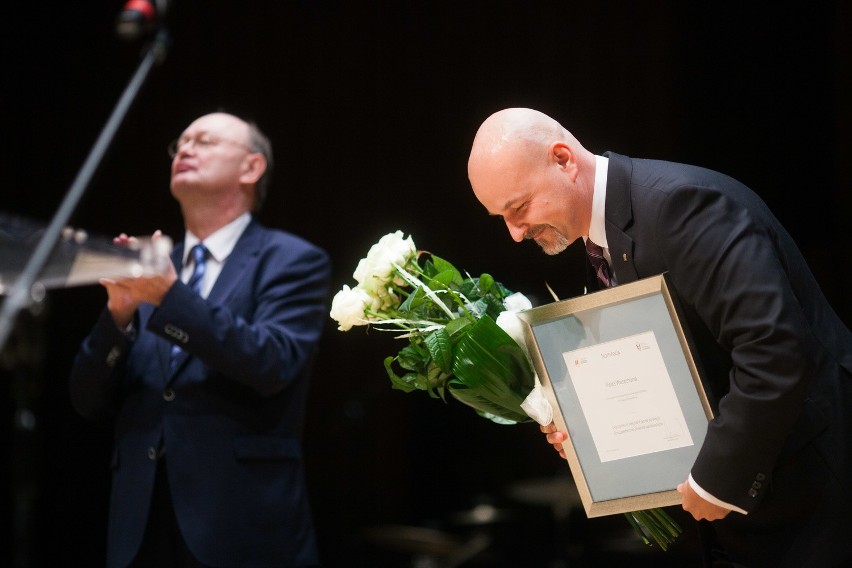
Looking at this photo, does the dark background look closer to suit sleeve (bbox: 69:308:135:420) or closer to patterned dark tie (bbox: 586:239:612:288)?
suit sleeve (bbox: 69:308:135:420)

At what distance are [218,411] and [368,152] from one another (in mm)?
2725

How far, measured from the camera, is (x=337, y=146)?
5070mm

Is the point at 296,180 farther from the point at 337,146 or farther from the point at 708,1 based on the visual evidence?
the point at 708,1

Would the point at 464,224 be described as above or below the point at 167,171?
below

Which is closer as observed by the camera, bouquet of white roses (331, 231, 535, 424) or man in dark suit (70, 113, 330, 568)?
bouquet of white roses (331, 231, 535, 424)

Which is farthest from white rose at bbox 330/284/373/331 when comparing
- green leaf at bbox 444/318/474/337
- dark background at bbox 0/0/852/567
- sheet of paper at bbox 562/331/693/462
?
dark background at bbox 0/0/852/567

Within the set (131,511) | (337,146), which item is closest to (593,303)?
(131,511)

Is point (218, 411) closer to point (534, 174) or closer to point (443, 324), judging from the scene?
point (443, 324)

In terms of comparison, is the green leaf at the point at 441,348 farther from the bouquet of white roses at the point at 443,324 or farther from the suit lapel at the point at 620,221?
the suit lapel at the point at 620,221

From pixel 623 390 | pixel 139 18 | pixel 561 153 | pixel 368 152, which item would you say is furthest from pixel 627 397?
pixel 368 152

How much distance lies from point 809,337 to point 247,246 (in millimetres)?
1567

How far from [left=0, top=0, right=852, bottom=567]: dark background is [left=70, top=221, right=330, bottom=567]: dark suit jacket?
1.85 metres

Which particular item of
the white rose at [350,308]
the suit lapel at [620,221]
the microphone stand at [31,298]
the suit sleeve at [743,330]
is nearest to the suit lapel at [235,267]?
the microphone stand at [31,298]

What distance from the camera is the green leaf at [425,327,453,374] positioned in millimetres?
1952
